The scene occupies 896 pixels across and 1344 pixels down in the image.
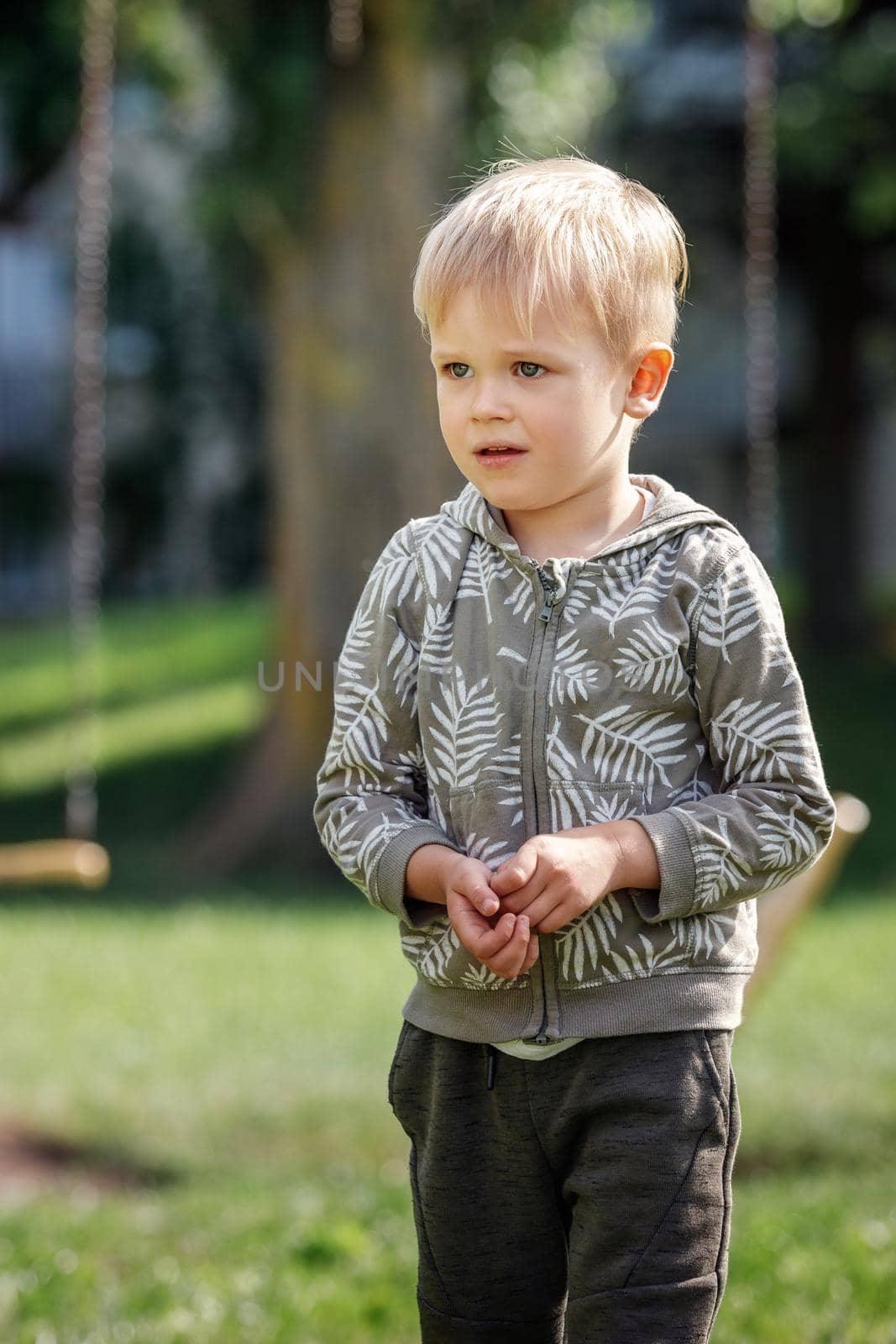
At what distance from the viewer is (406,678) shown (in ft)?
6.64

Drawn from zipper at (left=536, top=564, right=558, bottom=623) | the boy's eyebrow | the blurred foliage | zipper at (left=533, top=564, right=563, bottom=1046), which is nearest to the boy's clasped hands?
zipper at (left=533, top=564, right=563, bottom=1046)

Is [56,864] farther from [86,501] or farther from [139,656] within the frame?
[139,656]

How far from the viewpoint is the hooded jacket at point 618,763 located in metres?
1.91

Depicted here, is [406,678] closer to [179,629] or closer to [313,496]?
[313,496]

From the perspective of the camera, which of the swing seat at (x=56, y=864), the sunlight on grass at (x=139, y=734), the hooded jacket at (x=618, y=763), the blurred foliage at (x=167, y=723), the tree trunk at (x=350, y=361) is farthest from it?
the sunlight on grass at (x=139, y=734)

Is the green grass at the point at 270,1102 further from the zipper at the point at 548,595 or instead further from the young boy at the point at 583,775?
the zipper at the point at 548,595

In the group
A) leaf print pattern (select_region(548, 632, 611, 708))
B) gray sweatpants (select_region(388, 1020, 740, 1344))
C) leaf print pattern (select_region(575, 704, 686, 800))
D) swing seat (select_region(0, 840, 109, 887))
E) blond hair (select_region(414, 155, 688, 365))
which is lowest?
swing seat (select_region(0, 840, 109, 887))

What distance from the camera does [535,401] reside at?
189cm

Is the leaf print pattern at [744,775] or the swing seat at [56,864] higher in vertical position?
the leaf print pattern at [744,775]

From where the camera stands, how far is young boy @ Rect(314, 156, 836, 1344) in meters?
1.89

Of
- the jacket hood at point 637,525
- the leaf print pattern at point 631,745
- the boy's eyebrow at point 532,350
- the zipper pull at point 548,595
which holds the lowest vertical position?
the leaf print pattern at point 631,745

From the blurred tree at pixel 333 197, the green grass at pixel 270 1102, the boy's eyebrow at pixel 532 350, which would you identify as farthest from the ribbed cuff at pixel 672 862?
the blurred tree at pixel 333 197

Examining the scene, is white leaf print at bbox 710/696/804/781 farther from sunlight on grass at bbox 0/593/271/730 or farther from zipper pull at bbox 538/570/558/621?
sunlight on grass at bbox 0/593/271/730

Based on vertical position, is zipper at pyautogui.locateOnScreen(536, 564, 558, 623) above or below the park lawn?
above
